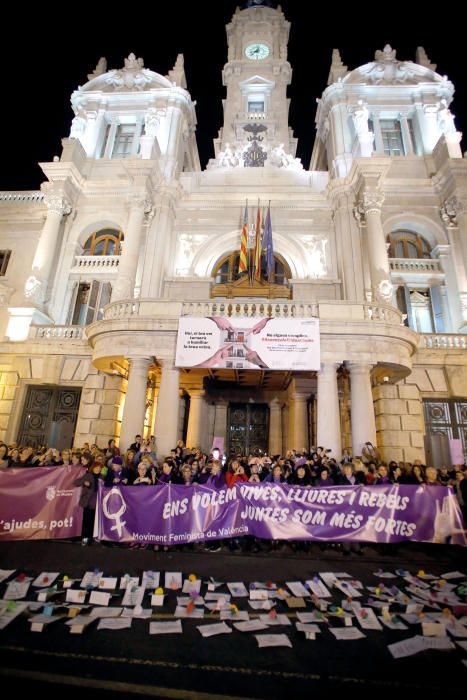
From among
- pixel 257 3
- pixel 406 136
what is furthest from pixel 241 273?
pixel 257 3

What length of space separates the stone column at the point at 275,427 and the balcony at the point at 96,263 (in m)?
12.7

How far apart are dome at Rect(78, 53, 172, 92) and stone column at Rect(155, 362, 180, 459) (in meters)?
23.7

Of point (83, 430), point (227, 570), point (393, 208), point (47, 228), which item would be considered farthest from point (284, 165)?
point (227, 570)

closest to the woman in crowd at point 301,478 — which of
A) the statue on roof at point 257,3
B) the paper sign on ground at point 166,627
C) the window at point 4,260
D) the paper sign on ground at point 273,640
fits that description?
the paper sign on ground at point 273,640

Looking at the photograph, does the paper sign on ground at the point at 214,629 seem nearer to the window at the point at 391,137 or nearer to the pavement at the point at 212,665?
the pavement at the point at 212,665

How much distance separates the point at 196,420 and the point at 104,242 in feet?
42.8

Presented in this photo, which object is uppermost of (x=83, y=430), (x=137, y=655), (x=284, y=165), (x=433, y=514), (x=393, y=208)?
(x=284, y=165)

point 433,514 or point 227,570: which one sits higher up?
point 433,514

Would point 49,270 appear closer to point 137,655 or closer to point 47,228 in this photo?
point 47,228

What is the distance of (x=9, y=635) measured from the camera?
13.4ft

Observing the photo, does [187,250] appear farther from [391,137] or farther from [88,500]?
[88,500]

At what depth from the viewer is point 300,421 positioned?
17594mm

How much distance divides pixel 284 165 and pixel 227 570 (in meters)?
24.4

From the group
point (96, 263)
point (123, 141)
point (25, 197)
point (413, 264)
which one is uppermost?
point (123, 141)
